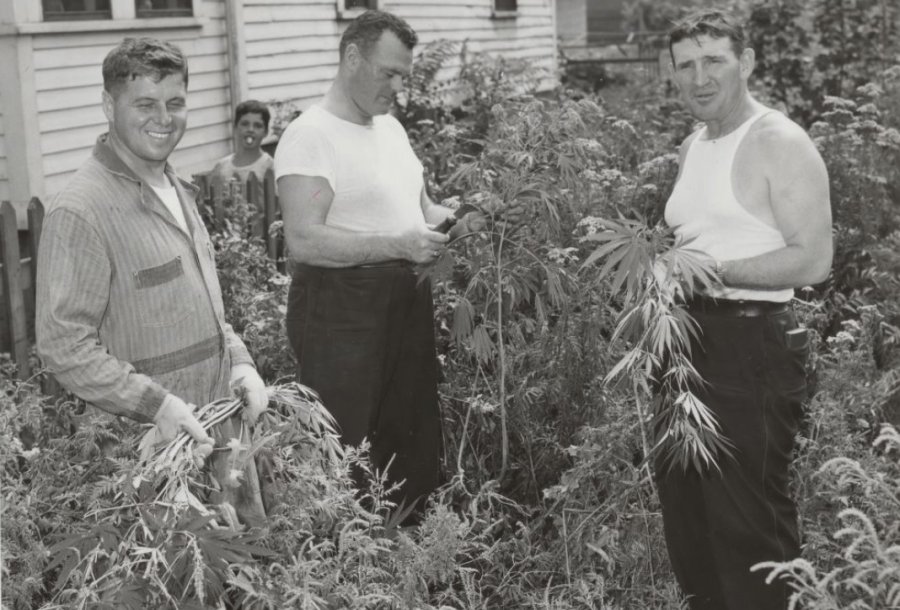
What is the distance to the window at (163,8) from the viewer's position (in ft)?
26.4

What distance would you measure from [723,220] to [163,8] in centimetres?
623

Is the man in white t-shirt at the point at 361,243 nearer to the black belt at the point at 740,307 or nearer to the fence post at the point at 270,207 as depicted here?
the black belt at the point at 740,307

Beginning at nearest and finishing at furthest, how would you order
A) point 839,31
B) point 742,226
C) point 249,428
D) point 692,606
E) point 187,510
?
point 187,510 < point 249,428 < point 742,226 < point 692,606 < point 839,31

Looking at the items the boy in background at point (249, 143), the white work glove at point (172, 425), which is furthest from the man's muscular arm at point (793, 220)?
the boy in background at point (249, 143)

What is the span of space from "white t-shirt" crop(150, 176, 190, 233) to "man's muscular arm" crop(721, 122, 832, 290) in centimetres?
155

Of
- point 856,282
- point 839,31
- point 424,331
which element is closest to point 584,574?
point 424,331

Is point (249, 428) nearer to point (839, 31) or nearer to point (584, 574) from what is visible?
point (584, 574)

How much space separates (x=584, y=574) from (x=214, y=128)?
6.25 m

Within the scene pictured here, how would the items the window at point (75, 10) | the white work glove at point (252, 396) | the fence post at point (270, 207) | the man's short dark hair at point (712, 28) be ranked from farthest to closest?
1. the window at point (75, 10)
2. the fence post at point (270, 207)
3. the man's short dark hair at point (712, 28)
4. the white work glove at point (252, 396)

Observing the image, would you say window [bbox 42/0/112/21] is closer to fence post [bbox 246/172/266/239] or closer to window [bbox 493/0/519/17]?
fence post [bbox 246/172/266/239]

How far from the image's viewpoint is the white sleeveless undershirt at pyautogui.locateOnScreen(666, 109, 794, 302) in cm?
324

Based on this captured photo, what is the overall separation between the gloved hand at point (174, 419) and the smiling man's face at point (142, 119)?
0.69 meters

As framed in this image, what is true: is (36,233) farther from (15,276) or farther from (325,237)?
(325,237)

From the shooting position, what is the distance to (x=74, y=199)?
278 centimetres
